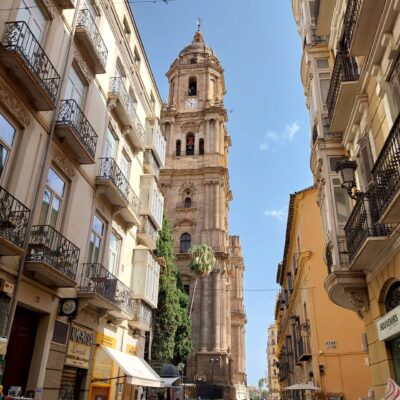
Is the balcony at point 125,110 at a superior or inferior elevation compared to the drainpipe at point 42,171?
superior

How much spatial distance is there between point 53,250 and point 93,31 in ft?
23.2

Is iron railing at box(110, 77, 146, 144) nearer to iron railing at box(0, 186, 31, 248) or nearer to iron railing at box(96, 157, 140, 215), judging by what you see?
iron railing at box(96, 157, 140, 215)

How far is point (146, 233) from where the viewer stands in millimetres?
16906

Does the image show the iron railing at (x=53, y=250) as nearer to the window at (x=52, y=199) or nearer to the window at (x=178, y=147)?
the window at (x=52, y=199)

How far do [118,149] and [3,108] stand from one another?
6.70 m

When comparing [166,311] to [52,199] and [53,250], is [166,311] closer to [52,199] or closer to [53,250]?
[52,199]

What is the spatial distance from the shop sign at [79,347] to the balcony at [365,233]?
6949 mm

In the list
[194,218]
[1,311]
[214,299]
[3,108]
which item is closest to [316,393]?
[1,311]

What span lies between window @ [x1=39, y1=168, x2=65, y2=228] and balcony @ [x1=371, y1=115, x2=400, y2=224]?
7.15m

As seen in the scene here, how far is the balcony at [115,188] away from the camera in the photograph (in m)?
12.8

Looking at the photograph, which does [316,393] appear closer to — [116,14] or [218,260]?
[116,14]

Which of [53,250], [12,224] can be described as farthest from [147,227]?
[12,224]

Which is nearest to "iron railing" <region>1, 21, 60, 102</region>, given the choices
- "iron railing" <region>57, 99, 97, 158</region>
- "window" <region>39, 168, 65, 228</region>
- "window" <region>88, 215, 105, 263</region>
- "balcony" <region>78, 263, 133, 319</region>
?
"iron railing" <region>57, 99, 97, 158</region>

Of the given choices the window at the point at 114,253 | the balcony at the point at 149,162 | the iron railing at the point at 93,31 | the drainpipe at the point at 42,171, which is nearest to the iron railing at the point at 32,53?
the drainpipe at the point at 42,171
